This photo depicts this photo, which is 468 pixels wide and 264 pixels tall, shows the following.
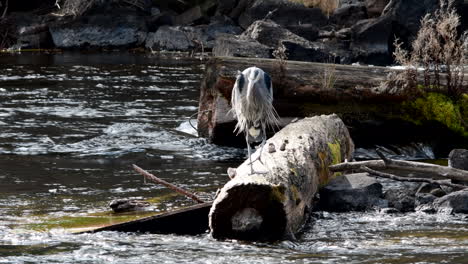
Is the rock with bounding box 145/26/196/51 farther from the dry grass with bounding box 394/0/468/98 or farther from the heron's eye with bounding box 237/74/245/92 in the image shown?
the heron's eye with bounding box 237/74/245/92

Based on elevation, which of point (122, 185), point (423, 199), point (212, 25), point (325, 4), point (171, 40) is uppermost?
point (325, 4)

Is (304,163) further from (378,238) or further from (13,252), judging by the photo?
(13,252)

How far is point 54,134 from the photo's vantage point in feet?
39.8

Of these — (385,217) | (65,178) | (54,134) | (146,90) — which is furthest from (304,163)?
(146,90)

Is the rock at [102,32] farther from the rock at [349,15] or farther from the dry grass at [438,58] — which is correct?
the dry grass at [438,58]

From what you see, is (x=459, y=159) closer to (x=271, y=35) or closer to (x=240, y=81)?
(x=240, y=81)

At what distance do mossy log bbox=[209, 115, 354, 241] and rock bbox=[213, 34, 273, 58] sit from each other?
43.9 feet

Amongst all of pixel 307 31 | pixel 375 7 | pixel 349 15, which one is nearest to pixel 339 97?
pixel 307 31

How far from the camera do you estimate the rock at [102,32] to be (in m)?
28.0

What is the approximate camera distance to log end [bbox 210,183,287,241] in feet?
21.0

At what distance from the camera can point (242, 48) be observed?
70.1ft

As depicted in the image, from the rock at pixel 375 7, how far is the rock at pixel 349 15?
0.68ft

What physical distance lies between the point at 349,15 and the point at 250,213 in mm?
21070

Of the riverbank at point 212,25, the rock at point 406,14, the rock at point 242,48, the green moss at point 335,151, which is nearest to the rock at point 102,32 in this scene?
the riverbank at point 212,25
